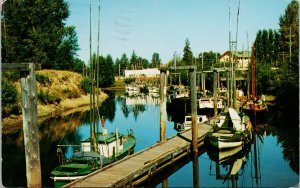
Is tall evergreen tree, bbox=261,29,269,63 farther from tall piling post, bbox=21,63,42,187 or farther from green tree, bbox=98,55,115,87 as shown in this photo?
tall piling post, bbox=21,63,42,187

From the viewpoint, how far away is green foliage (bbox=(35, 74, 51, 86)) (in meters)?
72.0

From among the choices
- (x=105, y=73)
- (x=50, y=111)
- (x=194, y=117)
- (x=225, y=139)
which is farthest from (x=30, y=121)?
(x=105, y=73)

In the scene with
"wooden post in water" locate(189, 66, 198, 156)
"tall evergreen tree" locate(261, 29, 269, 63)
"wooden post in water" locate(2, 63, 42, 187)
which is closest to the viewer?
"wooden post in water" locate(2, 63, 42, 187)

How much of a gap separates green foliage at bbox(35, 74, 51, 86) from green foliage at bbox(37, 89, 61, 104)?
18.6 feet

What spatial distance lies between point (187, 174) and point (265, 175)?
5907mm

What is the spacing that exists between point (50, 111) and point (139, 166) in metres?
47.1

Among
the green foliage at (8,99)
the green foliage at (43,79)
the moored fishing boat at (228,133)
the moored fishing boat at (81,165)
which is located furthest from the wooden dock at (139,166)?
the green foliage at (43,79)

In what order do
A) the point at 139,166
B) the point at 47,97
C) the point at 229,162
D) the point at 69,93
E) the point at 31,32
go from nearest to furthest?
the point at 139,166 < the point at 229,162 < the point at 47,97 < the point at 31,32 < the point at 69,93

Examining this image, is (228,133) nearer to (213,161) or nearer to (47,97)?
(213,161)

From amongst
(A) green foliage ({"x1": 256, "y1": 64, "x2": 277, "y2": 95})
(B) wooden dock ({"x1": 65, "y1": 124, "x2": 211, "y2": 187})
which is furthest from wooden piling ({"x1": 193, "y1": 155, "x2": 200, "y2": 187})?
(A) green foliage ({"x1": 256, "y1": 64, "x2": 277, "y2": 95})

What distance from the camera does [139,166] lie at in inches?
862

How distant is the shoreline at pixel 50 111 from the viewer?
158 ft

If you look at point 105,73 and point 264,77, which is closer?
point 264,77

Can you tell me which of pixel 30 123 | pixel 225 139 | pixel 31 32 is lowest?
pixel 225 139
